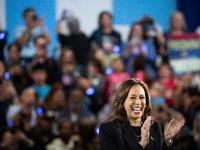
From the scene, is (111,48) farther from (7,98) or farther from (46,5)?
(7,98)

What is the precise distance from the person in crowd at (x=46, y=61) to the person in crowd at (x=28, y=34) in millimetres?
70

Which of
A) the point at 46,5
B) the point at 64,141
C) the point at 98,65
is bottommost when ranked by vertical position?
the point at 64,141

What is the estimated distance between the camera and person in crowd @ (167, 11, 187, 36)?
19.5 ft

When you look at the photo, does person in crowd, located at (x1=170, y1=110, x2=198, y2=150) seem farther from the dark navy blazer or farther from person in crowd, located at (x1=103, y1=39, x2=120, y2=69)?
the dark navy blazer

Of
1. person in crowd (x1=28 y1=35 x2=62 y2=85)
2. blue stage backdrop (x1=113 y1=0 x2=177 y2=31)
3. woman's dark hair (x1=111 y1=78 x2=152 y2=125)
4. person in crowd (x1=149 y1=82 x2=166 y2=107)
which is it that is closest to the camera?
woman's dark hair (x1=111 y1=78 x2=152 y2=125)

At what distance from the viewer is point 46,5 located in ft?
20.3

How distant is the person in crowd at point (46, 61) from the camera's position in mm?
5574

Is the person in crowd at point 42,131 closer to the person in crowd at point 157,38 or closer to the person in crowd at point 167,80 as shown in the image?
the person in crowd at point 167,80

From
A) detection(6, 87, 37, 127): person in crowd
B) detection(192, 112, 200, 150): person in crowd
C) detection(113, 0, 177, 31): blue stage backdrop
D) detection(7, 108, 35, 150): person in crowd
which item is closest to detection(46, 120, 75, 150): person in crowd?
detection(7, 108, 35, 150): person in crowd

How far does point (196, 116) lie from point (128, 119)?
3173mm

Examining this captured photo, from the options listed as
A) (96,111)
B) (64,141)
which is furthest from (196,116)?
(64,141)

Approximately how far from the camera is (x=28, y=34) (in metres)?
5.71

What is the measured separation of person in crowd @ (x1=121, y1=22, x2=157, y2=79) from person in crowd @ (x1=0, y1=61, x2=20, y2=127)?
1768mm

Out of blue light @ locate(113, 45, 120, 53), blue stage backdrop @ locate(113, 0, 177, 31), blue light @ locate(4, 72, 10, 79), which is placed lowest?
blue light @ locate(4, 72, 10, 79)
